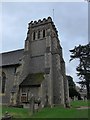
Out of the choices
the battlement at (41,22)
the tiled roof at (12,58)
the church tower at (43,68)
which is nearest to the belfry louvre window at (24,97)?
the church tower at (43,68)

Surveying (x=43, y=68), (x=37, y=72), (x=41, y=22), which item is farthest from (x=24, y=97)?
(x=41, y=22)

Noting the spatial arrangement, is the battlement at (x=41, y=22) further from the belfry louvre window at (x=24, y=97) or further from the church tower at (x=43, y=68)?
the belfry louvre window at (x=24, y=97)

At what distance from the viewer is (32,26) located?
3841 cm

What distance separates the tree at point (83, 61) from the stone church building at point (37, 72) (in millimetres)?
10062

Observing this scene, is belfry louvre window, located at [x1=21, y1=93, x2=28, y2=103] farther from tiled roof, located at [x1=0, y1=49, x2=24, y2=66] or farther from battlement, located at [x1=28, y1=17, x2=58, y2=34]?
battlement, located at [x1=28, y1=17, x2=58, y2=34]

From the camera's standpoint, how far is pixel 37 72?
3291 cm

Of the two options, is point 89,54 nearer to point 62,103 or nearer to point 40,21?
point 40,21

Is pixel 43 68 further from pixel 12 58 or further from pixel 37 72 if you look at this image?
pixel 12 58

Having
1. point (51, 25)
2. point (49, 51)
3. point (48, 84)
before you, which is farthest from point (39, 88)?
point (51, 25)

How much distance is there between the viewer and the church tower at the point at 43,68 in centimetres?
2959

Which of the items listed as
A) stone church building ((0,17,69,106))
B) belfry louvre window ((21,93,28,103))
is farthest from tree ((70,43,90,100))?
belfry louvre window ((21,93,28,103))

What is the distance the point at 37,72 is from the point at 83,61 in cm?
1639

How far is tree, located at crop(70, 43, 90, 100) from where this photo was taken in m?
42.9

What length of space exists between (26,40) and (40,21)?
5.19 m
